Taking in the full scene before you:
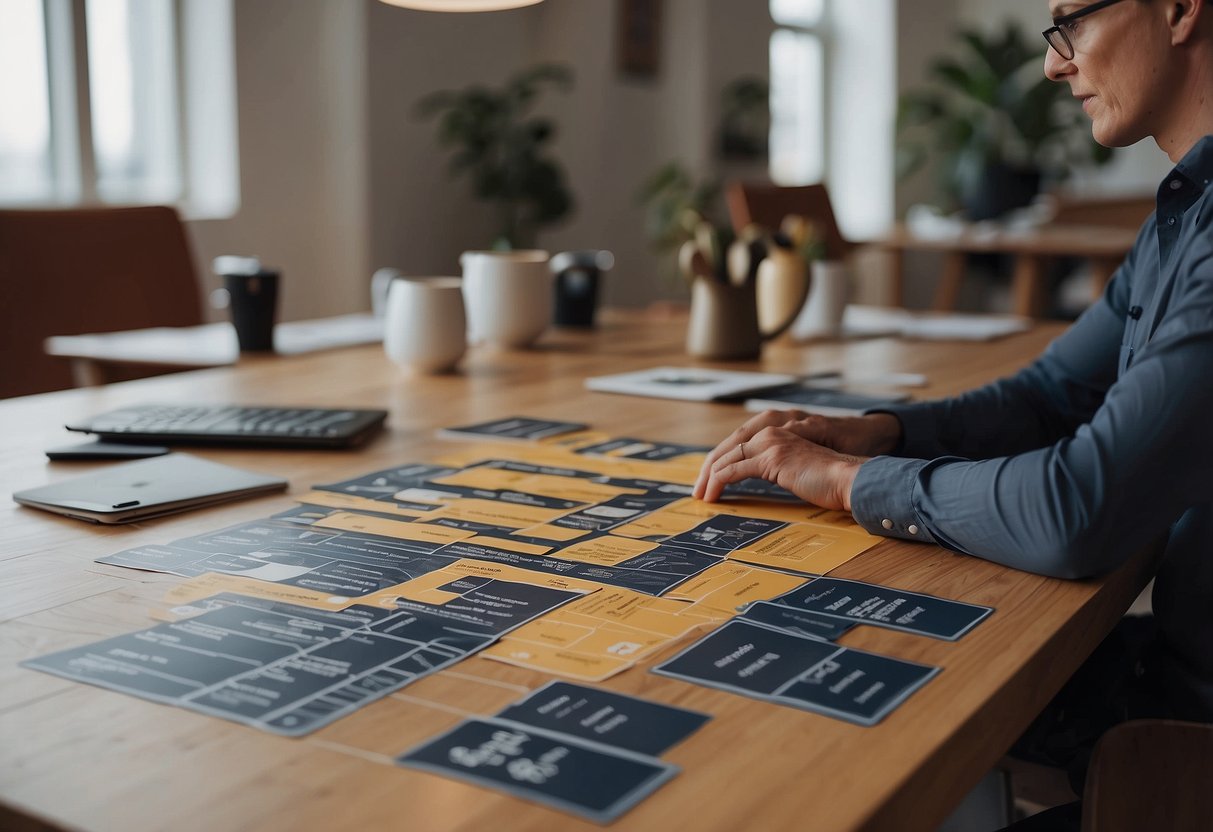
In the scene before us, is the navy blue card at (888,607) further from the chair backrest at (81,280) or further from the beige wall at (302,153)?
the beige wall at (302,153)

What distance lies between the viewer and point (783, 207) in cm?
330

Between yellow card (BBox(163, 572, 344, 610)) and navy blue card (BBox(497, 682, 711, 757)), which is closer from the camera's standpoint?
navy blue card (BBox(497, 682, 711, 757))

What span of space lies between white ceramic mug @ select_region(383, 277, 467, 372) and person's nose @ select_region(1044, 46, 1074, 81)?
899 mm

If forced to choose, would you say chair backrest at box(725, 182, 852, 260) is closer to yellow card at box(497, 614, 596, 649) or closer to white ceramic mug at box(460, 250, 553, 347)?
white ceramic mug at box(460, 250, 553, 347)

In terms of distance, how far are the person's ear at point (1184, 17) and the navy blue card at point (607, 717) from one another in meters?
0.75

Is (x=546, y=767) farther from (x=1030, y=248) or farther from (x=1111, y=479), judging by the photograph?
(x=1030, y=248)

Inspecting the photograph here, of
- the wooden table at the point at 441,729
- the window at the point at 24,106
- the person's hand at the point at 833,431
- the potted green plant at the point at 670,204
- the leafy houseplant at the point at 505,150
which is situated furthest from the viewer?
the potted green plant at the point at 670,204

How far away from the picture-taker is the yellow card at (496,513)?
1008 millimetres

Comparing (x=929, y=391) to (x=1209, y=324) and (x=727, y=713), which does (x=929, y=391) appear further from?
(x=727, y=713)

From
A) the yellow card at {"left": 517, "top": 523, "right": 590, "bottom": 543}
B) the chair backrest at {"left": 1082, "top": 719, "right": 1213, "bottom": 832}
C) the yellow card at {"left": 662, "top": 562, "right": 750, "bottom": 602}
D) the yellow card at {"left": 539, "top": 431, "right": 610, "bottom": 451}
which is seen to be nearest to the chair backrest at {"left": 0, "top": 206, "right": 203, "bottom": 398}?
the yellow card at {"left": 539, "top": 431, "right": 610, "bottom": 451}

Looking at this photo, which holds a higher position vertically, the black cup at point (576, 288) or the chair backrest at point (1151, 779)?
the black cup at point (576, 288)

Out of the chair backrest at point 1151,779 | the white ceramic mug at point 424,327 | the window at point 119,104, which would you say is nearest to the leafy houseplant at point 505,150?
the window at point 119,104

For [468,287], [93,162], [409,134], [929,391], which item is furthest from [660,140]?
[929,391]

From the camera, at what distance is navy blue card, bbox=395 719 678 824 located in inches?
21.5
